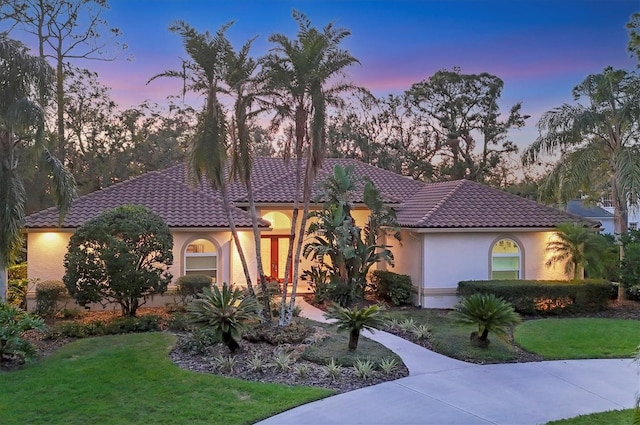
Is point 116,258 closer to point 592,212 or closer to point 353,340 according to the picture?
point 353,340

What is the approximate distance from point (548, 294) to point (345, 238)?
21.8 feet

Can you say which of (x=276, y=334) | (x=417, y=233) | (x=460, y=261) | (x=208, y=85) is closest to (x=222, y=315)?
(x=276, y=334)

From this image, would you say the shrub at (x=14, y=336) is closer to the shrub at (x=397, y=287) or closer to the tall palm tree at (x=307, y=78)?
the tall palm tree at (x=307, y=78)

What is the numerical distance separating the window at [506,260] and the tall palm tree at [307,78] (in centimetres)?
880

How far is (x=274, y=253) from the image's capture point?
2147 centimetres

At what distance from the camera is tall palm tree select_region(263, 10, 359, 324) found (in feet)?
36.8

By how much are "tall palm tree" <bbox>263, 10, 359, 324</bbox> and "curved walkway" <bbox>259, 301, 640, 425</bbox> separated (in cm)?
542

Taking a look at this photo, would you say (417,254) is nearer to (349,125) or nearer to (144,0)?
(144,0)

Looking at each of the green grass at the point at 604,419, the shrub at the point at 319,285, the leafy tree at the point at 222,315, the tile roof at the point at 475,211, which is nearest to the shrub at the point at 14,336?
the leafy tree at the point at 222,315

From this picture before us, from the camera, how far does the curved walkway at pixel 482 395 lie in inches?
280

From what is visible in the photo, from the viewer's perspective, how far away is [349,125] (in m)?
37.8

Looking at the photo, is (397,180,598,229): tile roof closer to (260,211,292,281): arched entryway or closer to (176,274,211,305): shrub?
(260,211,292,281): arched entryway

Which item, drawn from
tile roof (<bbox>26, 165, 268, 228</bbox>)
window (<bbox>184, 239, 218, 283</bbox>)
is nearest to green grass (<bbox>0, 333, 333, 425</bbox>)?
window (<bbox>184, 239, 218, 283</bbox>)

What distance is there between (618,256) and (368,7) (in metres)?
12.3
